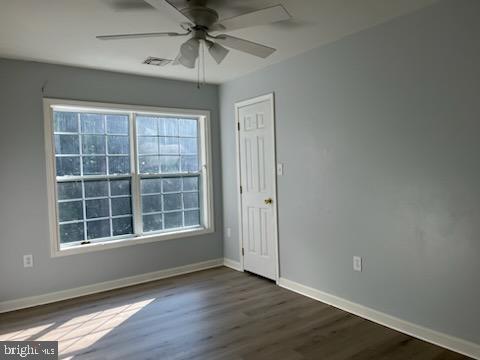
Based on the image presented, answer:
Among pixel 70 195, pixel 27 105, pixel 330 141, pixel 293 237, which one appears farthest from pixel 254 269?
pixel 27 105

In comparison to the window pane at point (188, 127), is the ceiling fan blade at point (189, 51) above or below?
above

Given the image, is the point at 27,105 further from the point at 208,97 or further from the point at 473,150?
the point at 473,150

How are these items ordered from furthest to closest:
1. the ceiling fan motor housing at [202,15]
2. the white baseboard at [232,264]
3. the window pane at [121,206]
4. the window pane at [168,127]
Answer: the white baseboard at [232,264]
the window pane at [168,127]
the window pane at [121,206]
the ceiling fan motor housing at [202,15]

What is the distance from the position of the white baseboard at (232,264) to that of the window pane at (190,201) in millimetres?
854

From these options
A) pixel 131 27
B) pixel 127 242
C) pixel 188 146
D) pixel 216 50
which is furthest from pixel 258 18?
pixel 127 242

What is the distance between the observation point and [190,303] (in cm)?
344

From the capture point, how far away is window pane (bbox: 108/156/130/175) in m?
4.05

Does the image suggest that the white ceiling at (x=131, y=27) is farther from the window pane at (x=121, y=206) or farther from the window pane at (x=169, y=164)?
the window pane at (x=121, y=206)

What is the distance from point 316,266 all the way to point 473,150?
5.76 ft

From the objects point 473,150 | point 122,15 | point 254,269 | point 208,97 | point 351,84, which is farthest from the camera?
point 208,97

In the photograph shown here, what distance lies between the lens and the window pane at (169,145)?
4.43 metres

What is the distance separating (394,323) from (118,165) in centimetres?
325

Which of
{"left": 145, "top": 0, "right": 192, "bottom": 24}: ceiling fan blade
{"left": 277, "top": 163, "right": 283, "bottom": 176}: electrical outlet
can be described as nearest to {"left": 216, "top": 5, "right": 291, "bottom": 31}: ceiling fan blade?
{"left": 145, "top": 0, "right": 192, "bottom": 24}: ceiling fan blade

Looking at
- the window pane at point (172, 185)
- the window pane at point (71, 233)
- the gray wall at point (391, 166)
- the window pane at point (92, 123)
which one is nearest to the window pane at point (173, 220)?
the window pane at point (172, 185)
